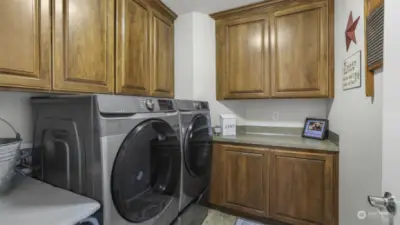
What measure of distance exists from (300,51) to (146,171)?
1.91m

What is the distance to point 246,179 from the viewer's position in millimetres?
2137

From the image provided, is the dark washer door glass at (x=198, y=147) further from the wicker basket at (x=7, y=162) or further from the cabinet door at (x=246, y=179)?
the wicker basket at (x=7, y=162)

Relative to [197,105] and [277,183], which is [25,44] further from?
[277,183]

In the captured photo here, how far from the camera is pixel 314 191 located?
1.87 m

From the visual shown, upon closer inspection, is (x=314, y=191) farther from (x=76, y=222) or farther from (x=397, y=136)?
(x=76, y=222)

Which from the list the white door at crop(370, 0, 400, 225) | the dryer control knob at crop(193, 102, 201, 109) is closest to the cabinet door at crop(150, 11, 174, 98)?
the dryer control knob at crop(193, 102, 201, 109)

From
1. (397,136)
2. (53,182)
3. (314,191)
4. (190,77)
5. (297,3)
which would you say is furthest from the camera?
(190,77)

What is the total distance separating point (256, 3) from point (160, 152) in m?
1.90

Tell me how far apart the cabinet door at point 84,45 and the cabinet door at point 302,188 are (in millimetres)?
1647

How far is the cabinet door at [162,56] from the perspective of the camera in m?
2.15

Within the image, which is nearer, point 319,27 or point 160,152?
point 160,152

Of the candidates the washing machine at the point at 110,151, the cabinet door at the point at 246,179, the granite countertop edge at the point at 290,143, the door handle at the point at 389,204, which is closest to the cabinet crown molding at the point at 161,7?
the washing machine at the point at 110,151

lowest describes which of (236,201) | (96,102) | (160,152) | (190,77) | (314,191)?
(236,201)

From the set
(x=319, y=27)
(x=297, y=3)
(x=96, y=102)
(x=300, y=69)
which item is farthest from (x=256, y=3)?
(x=96, y=102)
